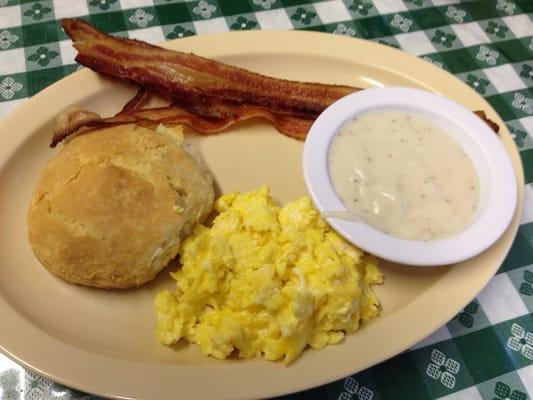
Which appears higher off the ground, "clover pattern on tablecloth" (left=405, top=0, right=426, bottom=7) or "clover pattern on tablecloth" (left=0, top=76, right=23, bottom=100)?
"clover pattern on tablecloth" (left=405, top=0, right=426, bottom=7)

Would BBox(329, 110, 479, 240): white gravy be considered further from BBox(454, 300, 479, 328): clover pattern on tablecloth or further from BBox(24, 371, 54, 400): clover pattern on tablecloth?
BBox(24, 371, 54, 400): clover pattern on tablecloth

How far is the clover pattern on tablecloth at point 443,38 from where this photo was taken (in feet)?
8.55

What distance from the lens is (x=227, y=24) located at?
258 centimetres

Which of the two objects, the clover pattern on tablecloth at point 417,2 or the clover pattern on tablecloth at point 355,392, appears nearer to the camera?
the clover pattern on tablecloth at point 355,392

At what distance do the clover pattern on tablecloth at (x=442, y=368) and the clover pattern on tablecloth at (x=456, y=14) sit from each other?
1.80m

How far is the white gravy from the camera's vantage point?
64.3 inches

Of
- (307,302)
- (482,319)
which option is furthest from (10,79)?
(482,319)

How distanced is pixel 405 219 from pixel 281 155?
0.63 m

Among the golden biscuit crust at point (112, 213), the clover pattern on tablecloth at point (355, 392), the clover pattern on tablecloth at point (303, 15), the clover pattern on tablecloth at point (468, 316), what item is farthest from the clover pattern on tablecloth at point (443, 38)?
the clover pattern on tablecloth at point (355, 392)

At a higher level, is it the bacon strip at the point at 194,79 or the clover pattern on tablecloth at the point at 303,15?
the bacon strip at the point at 194,79

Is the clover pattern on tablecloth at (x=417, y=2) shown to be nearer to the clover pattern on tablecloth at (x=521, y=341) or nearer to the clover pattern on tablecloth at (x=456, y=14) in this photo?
the clover pattern on tablecloth at (x=456, y=14)

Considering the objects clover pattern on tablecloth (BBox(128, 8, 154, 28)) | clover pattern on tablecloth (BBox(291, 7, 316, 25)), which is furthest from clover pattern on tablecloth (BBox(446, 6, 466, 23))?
clover pattern on tablecloth (BBox(128, 8, 154, 28))

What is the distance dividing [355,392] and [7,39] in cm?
217

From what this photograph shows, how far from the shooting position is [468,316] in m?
1.83
